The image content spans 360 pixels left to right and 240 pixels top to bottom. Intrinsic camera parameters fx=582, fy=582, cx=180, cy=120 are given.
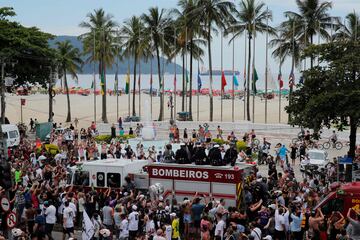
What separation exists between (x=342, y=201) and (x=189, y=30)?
162ft

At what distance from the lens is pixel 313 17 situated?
6166cm

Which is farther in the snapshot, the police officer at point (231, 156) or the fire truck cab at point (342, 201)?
the police officer at point (231, 156)

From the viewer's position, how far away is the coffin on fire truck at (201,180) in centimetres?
2058

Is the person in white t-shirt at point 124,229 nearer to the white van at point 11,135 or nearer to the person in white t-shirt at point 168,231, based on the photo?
the person in white t-shirt at point 168,231

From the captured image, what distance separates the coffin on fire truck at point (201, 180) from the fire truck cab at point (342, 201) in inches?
149

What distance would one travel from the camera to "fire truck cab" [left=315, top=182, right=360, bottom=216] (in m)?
17.3

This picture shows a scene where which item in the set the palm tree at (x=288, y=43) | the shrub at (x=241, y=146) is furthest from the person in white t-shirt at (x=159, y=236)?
the palm tree at (x=288, y=43)

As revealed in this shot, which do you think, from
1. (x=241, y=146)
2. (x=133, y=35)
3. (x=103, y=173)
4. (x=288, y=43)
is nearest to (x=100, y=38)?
(x=133, y=35)

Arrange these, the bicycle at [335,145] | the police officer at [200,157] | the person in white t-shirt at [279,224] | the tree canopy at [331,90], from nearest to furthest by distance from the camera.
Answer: the person in white t-shirt at [279,224], the police officer at [200,157], the tree canopy at [331,90], the bicycle at [335,145]

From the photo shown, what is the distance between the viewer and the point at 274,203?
60.0 feet

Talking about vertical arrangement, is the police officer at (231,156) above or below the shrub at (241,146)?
above

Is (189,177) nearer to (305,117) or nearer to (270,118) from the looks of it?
(305,117)

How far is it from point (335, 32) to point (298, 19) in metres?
4.39

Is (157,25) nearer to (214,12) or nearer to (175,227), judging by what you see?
(214,12)
